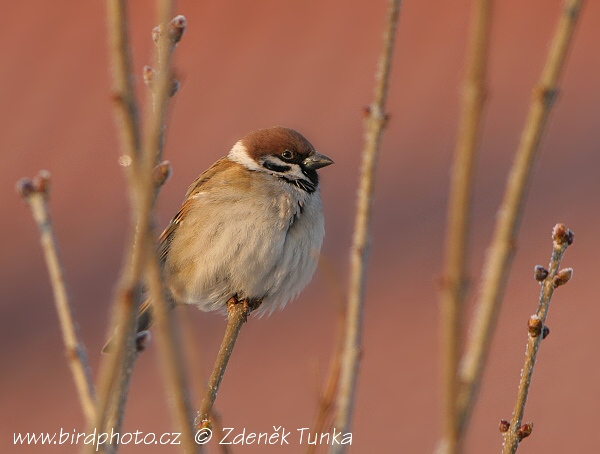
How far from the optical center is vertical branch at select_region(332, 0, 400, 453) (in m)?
1.34

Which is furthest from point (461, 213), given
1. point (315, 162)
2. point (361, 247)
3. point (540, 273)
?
point (315, 162)

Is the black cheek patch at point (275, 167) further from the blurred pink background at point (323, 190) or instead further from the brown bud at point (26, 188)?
the brown bud at point (26, 188)

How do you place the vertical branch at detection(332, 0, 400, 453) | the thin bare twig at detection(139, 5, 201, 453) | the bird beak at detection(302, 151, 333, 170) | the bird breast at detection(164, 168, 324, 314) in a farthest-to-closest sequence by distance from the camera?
the bird beak at detection(302, 151, 333, 170)
the bird breast at detection(164, 168, 324, 314)
the vertical branch at detection(332, 0, 400, 453)
the thin bare twig at detection(139, 5, 201, 453)

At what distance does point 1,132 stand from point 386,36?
4.77m

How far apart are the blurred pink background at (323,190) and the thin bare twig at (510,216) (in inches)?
95.9

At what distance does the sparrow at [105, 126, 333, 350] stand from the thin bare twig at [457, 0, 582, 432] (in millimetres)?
2115

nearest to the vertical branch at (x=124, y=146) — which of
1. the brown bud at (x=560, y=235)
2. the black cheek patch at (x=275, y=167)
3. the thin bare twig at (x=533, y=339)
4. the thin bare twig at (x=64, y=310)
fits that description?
the thin bare twig at (x=64, y=310)

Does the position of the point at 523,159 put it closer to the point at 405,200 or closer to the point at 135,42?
the point at 405,200

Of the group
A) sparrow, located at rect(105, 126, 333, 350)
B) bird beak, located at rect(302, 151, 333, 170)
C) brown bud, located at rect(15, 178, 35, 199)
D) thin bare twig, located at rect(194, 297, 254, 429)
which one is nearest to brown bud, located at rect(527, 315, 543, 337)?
thin bare twig, located at rect(194, 297, 254, 429)

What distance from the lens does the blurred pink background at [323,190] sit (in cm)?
428

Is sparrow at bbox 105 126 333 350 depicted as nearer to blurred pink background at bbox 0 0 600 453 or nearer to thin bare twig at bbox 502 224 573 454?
blurred pink background at bbox 0 0 600 453

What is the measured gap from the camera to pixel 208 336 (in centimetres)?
456

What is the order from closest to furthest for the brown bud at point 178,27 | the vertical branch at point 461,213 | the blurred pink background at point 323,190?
the vertical branch at point 461,213
the brown bud at point 178,27
the blurred pink background at point 323,190

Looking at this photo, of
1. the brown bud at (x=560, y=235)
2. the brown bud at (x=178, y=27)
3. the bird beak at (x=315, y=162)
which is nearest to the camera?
the brown bud at (x=178, y=27)
